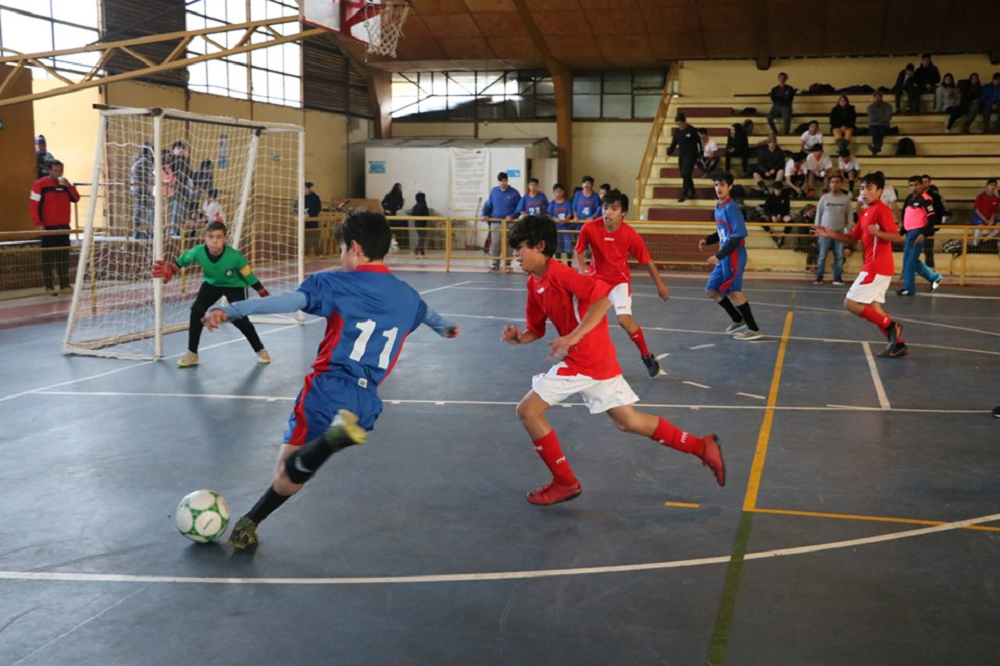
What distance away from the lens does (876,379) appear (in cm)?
977

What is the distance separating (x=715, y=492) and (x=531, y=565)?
171 cm

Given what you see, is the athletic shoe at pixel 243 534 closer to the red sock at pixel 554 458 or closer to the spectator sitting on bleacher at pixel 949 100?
the red sock at pixel 554 458

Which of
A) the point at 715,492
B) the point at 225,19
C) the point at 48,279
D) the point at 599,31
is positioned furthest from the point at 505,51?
the point at 715,492

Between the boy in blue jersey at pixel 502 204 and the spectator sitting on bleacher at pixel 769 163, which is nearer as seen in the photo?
the boy in blue jersey at pixel 502 204

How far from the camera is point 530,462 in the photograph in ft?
22.1

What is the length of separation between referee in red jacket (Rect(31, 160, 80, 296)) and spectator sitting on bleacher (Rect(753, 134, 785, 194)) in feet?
52.4

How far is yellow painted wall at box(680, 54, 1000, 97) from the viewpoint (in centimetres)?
2794

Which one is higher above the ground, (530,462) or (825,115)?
(825,115)

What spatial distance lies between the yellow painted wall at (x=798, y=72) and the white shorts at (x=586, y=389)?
2504 centimetres

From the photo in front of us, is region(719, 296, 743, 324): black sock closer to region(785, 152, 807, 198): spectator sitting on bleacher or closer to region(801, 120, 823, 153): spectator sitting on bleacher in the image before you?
region(785, 152, 807, 198): spectator sitting on bleacher

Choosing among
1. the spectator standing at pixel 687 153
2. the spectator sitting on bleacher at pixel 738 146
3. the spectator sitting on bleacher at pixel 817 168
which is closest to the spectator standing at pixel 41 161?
the spectator standing at pixel 687 153

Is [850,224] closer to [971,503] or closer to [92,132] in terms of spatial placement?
[971,503]

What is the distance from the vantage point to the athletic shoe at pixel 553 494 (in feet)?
19.0

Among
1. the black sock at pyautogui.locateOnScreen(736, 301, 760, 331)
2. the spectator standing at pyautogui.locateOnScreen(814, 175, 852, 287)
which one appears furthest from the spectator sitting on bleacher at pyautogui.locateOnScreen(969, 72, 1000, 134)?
the black sock at pyautogui.locateOnScreen(736, 301, 760, 331)
